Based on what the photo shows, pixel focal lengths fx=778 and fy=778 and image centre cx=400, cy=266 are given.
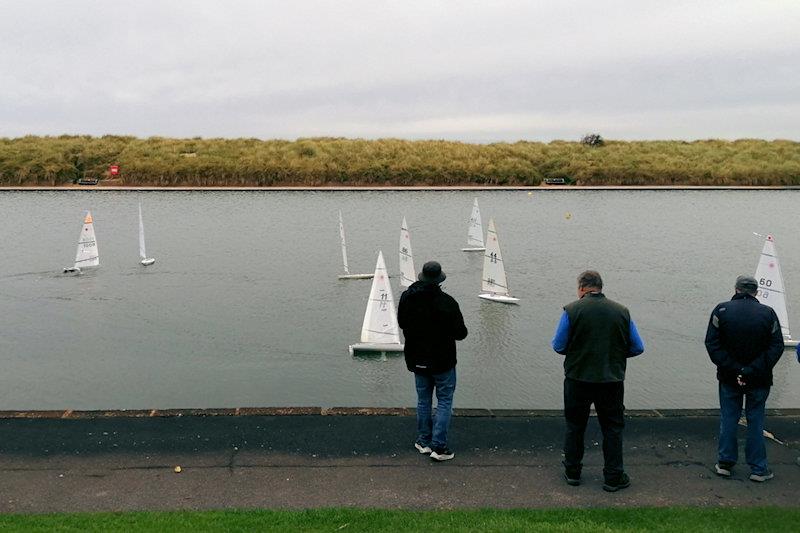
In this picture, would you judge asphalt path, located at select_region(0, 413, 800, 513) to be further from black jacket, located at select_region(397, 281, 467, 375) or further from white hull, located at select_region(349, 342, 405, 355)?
white hull, located at select_region(349, 342, 405, 355)

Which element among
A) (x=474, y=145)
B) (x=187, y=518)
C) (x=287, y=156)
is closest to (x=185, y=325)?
(x=187, y=518)

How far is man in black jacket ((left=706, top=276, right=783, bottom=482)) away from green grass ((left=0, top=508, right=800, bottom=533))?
850 mm

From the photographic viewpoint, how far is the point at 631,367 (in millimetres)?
17734

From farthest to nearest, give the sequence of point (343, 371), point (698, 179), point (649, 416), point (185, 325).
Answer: point (698, 179), point (185, 325), point (343, 371), point (649, 416)

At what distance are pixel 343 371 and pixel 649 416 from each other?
902 cm

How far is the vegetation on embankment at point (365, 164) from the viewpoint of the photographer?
7981cm

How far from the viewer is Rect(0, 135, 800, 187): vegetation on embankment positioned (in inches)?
3142

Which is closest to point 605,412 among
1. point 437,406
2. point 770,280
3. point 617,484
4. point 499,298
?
point 617,484

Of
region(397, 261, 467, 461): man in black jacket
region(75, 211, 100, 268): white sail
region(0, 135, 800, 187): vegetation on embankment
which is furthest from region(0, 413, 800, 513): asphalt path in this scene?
region(0, 135, 800, 187): vegetation on embankment

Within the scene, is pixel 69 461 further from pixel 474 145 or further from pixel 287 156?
pixel 474 145

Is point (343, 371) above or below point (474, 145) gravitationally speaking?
below

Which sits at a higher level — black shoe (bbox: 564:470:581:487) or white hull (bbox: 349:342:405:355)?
black shoe (bbox: 564:470:581:487)

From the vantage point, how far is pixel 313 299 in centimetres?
2711

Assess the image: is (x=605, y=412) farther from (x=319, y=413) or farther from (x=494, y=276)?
(x=494, y=276)
